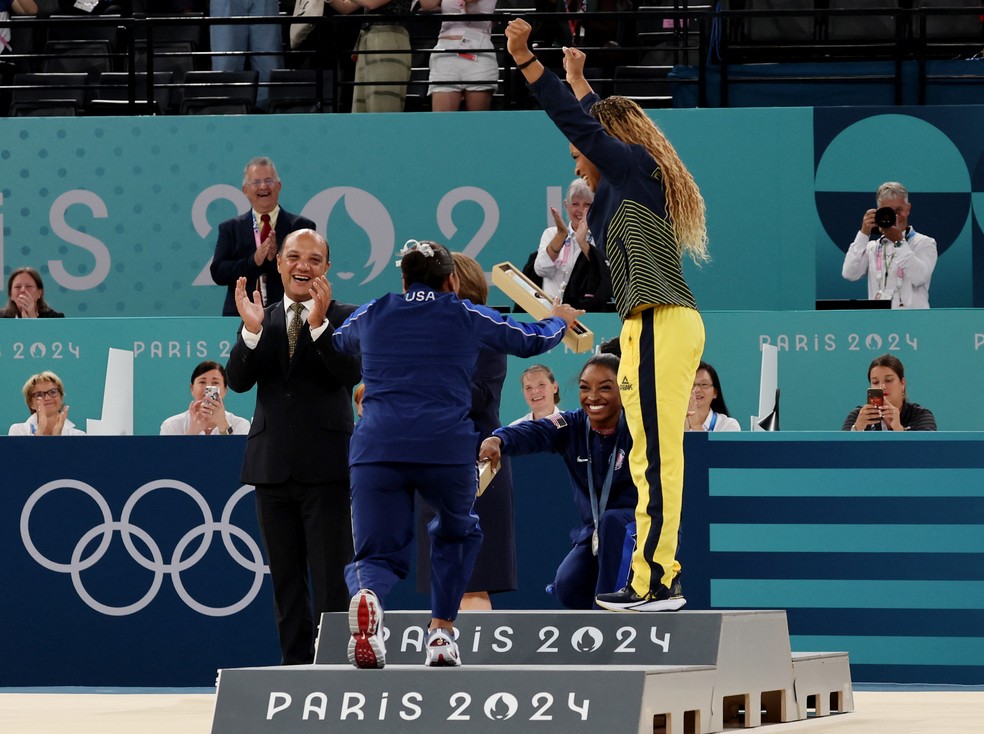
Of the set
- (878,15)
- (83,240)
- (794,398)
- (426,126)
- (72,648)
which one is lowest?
(72,648)

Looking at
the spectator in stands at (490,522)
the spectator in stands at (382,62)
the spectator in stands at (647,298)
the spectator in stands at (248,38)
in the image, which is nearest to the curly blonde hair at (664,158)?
the spectator in stands at (647,298)

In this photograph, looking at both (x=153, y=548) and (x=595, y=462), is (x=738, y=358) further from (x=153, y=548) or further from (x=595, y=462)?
(x=153, y=548)

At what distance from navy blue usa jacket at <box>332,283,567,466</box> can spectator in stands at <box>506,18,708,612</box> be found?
400 millimetres

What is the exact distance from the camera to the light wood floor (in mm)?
5840

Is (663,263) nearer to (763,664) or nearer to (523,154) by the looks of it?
(763,664)

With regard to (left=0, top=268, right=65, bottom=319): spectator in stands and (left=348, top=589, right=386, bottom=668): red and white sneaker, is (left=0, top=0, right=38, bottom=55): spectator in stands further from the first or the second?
(left=348, top=589, right=386, bottom=668): red and white sneaker

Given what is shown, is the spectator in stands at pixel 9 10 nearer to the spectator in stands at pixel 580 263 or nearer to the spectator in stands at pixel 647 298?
the spectator in stands at pixel 580 263

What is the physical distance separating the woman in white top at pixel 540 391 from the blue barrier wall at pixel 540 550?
36 centimetres

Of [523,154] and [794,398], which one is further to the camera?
[523,154]

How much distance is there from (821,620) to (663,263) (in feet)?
10.2

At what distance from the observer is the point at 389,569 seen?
528cm

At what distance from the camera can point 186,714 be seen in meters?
6.65

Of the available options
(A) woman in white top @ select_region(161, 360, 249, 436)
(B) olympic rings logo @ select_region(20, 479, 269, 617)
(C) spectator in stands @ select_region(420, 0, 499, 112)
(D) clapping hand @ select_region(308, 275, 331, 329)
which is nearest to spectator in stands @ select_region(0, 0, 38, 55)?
(C) spectator in stands @ select_region(420, 0, 499, 112)

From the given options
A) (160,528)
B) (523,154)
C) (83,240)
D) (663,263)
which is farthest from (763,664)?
(83,240)
